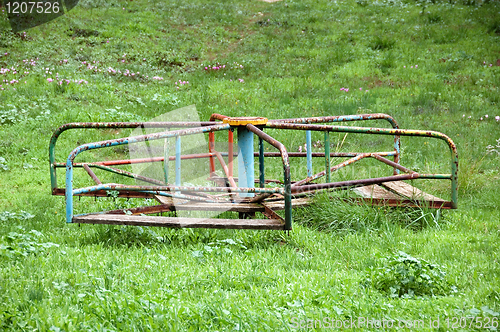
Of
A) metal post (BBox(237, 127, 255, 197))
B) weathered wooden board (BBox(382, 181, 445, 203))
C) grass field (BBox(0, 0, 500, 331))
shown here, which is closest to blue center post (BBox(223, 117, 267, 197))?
metal post (BBox(237, 127, 255, 197))

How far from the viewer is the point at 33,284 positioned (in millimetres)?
2957

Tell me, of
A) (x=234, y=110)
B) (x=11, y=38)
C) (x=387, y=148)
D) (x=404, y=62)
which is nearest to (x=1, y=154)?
(x=234, y=110)

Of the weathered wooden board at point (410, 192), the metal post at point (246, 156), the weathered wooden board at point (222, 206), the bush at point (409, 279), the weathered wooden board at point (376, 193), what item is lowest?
the bush at point (409, 279)

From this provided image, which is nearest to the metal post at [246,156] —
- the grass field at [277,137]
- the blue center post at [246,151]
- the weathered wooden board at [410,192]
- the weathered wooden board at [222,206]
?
the blue center post at [246,151]

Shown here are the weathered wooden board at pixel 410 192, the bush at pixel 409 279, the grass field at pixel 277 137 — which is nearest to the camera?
the grass field at pixel 277 137

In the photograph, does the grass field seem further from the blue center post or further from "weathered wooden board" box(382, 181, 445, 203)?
the blue center post

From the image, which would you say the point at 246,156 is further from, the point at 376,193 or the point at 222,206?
the point at 376,193

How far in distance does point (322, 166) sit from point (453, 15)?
12.2 metres

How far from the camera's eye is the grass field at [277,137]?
2785 millimetres

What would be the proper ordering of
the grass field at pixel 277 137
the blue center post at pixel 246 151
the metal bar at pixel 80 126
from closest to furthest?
the grass field at pixel 277 137 < the metal bar at pixel 80 126 < the blue center post at pixel 246 151

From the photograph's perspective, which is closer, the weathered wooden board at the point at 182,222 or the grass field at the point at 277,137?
→ the grass field at the point at 277,137

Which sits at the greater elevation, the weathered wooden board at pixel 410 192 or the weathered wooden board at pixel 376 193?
the weathered wooden board at pixel 410 192

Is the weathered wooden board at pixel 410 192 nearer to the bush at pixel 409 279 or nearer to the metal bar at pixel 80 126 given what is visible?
the bush at pixel 409 279

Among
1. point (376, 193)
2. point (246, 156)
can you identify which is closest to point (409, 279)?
point (246, 156)
